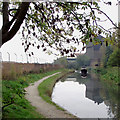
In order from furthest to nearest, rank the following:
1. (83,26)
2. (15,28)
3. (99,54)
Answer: (99,54) → (83,26) → (15,28)

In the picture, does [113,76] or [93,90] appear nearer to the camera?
[93,90]

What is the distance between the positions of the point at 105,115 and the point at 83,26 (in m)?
5.66

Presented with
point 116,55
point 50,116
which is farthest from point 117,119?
point 116,55

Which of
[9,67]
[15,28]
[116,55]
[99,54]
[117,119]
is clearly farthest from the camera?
[99,54]

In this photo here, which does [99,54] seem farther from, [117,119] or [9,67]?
[117,119]

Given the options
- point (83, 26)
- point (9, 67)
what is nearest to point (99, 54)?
point (9, 67)

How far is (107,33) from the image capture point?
12.5 ft

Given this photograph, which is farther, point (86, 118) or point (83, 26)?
point (86, 118)

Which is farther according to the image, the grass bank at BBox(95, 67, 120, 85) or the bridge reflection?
the grass bank at BBox(95, 67, 120, 85)

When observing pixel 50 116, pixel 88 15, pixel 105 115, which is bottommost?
pixel 105 115

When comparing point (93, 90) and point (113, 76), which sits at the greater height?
point (113, 76)

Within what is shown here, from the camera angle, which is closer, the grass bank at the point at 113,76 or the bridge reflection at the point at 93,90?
the bridge reflection at the point at 93,90

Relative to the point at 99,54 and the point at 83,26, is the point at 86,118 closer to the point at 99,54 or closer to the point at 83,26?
the point at 83,26

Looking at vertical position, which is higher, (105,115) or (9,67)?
(9,67)
